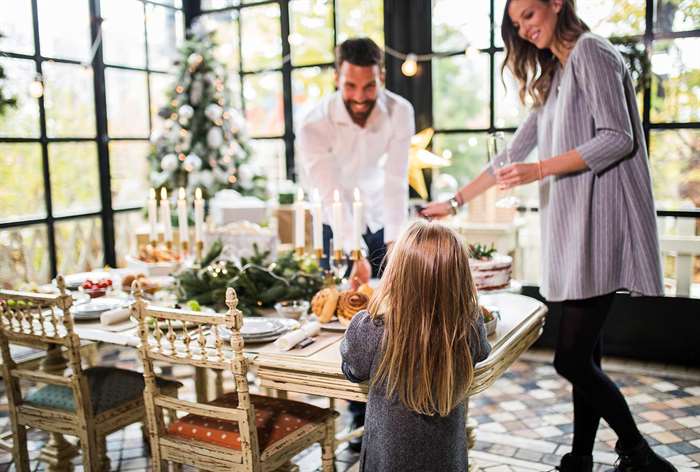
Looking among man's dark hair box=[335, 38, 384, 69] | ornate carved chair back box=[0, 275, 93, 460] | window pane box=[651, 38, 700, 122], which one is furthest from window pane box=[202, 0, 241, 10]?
ornate carved chair back box=[0, 275, 93, 460]

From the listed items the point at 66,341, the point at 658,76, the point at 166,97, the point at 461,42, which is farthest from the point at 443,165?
the point at 66,341

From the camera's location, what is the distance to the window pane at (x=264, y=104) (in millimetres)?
4988

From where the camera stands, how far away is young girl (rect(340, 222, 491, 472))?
163 cm

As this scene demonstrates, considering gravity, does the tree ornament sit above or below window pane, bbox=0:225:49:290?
above

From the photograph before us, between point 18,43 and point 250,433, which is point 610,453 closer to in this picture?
point 250,433

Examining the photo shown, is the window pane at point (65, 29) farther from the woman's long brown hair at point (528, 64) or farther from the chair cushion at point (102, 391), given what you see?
the woman's long brown hair at point (528, 64)

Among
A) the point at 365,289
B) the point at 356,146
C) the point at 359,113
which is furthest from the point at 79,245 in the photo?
the point at 365,289

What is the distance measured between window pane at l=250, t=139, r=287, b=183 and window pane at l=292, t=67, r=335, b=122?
0.27 m

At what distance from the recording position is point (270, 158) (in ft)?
16.9

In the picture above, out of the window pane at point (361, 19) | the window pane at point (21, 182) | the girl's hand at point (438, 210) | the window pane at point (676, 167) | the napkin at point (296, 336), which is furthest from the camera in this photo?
the window pane at point (361, 19)

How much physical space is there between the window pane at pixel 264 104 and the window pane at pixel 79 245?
129cm

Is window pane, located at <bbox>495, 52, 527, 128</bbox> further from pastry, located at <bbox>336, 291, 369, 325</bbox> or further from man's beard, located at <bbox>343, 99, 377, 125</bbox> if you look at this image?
pastry, located at <bbox>336, 291, 369, 325</bbox>

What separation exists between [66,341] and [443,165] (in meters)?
2.61

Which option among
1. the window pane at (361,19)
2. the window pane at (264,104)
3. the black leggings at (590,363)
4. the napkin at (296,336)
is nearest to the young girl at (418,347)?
the napkin at (296,336)
